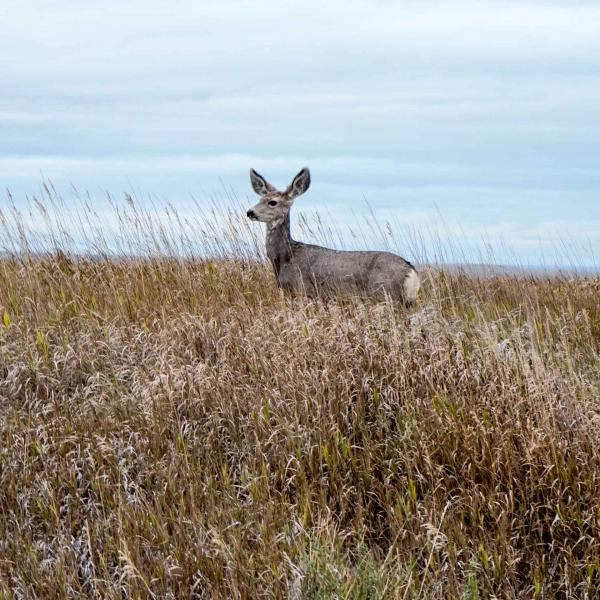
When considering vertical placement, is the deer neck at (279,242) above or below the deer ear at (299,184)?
below

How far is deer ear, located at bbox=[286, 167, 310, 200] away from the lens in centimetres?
1127

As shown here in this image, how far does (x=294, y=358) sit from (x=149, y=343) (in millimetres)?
1655

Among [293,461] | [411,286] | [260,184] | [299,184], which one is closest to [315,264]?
[299,184]

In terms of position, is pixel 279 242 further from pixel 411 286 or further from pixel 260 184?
pixel 411 286

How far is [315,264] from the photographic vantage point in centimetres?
1082

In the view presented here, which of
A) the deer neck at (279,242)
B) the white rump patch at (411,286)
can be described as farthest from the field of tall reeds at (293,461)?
the deer neck at (279,242)

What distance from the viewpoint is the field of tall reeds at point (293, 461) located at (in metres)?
5.24

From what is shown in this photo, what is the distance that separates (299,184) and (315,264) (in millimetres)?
1207

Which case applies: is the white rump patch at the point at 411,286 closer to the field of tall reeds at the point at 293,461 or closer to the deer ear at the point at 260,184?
the field of tall reeds at the point at 293,461

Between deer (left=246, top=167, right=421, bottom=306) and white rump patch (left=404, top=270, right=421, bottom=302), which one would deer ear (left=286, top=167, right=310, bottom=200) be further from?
white rump patch (left=404, top=270, right=421, bottom=302)

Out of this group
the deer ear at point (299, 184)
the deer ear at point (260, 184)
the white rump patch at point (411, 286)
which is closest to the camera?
the white rump patch at point (411, 286)

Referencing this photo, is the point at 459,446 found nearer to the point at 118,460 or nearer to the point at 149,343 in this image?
the point at 118,460

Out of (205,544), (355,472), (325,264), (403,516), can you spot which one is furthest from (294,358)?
(325,264)

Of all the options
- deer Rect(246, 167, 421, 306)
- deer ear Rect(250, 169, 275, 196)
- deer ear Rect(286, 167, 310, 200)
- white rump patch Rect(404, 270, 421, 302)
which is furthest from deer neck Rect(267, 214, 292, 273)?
white rump patch Rect(404, 270, 421, 302)
